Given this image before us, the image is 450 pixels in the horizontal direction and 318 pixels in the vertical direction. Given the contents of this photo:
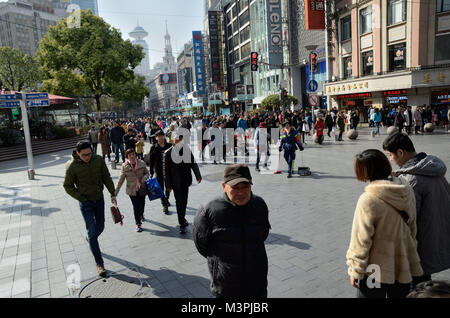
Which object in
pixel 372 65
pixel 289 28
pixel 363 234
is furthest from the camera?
pixel 289 28

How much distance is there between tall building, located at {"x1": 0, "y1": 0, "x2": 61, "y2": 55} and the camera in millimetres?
96625

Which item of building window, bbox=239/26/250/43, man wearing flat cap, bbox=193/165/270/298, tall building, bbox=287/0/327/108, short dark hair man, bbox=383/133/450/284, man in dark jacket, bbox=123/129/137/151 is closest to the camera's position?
man wearing flat cap, bbox=193/165/270/298

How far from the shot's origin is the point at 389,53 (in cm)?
2614

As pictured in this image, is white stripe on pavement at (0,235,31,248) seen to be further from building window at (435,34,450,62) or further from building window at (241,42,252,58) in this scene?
building window at (241,42,252,58)

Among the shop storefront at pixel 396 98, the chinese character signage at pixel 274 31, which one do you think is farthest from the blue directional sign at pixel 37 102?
the chinese character signage at pixel 274 31

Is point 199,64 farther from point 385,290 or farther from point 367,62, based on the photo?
point 385,290

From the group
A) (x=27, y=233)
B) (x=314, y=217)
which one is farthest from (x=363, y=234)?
(x=27, y=233)

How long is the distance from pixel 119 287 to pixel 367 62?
29516 millimetres

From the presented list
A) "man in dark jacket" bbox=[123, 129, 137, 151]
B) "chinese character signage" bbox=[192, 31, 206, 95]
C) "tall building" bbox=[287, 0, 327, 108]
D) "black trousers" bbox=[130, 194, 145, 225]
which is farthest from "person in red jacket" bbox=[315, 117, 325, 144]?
"chinese character signage" bbox=[192, 31, 206, 95]

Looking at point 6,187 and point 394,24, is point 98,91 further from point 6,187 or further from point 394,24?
point 394,24

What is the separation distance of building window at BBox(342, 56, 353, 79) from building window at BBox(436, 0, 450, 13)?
322 inches

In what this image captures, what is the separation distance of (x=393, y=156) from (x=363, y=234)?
996mm

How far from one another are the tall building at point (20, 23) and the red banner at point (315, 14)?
89318 mm

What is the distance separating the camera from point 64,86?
32.5m
